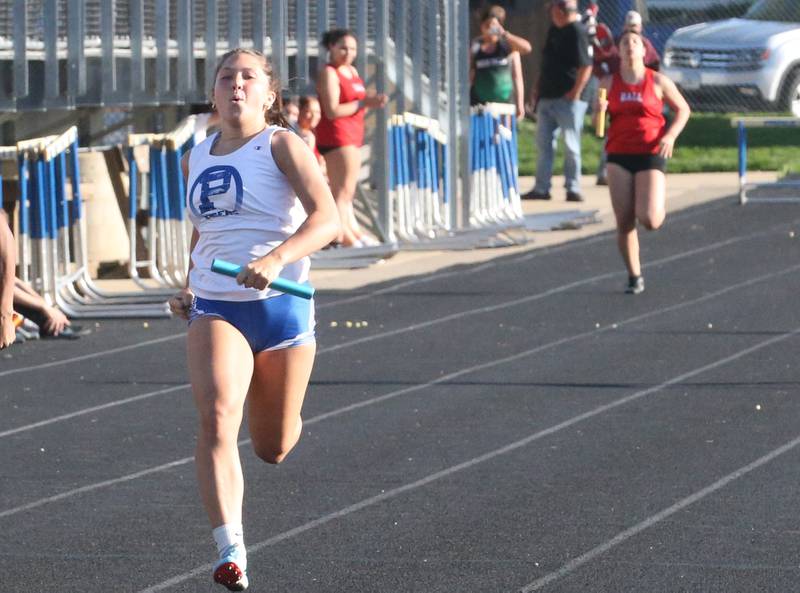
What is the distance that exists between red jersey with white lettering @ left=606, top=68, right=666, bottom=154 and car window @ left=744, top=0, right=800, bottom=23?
13479 millimetres

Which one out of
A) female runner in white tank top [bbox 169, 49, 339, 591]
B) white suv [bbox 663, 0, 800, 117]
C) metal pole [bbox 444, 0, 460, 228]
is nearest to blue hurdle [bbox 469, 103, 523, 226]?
metal pole [bbox 444, 0, 460, 228]

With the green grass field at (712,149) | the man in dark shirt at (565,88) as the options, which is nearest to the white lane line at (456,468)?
the man in dark shirt at (565,88)

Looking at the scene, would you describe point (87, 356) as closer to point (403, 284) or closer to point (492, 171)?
point (403, 284)

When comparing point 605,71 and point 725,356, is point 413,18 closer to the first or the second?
point 605,71

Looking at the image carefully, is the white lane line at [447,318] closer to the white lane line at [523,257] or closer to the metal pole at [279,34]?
the white lane line at [523,257]

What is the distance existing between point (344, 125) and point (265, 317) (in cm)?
890

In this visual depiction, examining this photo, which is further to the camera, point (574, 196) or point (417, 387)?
point (574, 196)

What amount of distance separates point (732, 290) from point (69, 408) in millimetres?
6084

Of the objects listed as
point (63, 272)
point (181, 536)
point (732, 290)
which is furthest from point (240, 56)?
point (732, 290)

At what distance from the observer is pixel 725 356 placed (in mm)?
10758

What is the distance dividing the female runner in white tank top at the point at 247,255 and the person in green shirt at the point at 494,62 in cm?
1384

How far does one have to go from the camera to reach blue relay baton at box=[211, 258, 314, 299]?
5395mm

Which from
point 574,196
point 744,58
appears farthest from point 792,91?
point 574,196

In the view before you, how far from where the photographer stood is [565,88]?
19609 millimetres
